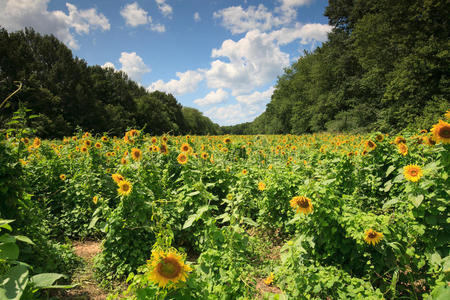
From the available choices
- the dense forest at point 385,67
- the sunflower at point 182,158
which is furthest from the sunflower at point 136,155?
the dense forest at point 385,67

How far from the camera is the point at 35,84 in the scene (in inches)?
897

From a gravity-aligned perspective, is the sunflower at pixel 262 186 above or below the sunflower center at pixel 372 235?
above

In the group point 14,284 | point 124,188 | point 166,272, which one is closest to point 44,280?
point 14,284

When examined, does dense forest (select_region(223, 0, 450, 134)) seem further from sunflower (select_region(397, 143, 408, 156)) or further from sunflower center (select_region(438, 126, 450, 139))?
sunflower center (select_region(438, 126, 450, 139))

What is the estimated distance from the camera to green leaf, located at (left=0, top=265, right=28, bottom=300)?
2.07ft

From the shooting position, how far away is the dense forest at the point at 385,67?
14062 mm

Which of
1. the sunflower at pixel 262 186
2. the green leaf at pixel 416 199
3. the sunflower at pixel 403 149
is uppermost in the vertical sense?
the sunflower at pixel 403 149

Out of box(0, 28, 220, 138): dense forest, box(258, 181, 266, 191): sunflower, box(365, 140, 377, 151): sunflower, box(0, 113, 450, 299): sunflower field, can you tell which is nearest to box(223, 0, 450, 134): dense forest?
box(365, 140, 377, 151): sunflower

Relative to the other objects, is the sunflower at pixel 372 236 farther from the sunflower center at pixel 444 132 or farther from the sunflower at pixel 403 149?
the sunflower at pixel 403 149

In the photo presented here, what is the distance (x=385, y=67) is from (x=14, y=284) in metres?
23.7

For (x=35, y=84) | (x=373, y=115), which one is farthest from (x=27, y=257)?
(x=35, y=84)

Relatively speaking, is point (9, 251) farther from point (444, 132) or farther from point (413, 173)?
point (444, 132)

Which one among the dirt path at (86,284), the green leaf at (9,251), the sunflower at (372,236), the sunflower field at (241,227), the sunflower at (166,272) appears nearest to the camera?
the green leaf at (9,251)

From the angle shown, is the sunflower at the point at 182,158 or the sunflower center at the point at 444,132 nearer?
the sunflower center at the point at 444,132
